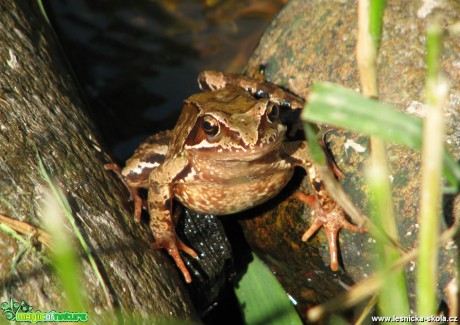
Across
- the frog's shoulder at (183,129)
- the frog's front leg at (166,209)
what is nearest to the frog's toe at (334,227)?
the frog's front leg at (166,209)

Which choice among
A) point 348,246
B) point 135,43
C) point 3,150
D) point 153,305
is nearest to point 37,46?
point 3,150

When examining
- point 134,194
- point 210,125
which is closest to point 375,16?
point 210,125

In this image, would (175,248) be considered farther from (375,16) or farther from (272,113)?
(375,16)

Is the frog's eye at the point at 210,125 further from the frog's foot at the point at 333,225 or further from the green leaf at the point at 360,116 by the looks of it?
the green leaf at the point at 360,116

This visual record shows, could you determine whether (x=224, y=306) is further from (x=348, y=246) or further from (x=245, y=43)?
(x=245, y=43)

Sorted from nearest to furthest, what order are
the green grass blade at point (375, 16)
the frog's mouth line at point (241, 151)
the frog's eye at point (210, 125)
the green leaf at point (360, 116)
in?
1. the green leaf at point (360, 116)
2. the green grass blade at point (375, 16)
3. the frog's mouth line at point (241, 151)
4. the frog's eye at point (210, 125)
